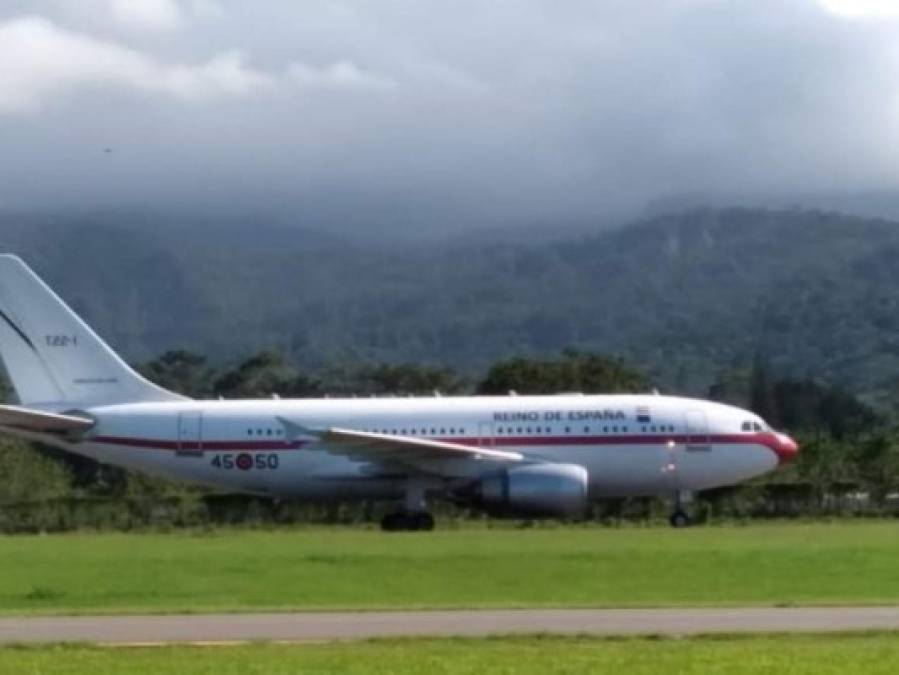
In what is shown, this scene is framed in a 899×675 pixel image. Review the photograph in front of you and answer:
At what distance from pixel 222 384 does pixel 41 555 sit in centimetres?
11606

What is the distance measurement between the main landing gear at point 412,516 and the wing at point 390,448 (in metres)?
0.96

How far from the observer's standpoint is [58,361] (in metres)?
67.0

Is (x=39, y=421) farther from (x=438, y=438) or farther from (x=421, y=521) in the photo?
(x=438, y=438)

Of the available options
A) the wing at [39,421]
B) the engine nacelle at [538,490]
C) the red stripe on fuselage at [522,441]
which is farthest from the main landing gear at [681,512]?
the wing at [39,421]

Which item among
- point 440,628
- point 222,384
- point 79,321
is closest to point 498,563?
point 440,628

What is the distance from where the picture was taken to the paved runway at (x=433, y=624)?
2588cm

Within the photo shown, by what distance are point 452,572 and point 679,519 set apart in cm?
2417

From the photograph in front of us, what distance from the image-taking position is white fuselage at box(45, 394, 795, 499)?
206ft

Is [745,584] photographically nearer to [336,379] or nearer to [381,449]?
[381,449]

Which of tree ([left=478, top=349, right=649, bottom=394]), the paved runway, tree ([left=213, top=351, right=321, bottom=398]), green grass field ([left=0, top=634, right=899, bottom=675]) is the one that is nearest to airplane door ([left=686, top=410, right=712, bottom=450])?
the paved runway

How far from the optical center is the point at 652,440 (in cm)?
6259

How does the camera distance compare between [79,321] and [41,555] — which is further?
[79,321]

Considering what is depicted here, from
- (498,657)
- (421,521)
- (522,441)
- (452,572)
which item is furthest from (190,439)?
(498,657)

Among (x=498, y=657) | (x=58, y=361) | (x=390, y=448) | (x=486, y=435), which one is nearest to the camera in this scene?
(x=498, y=657)
